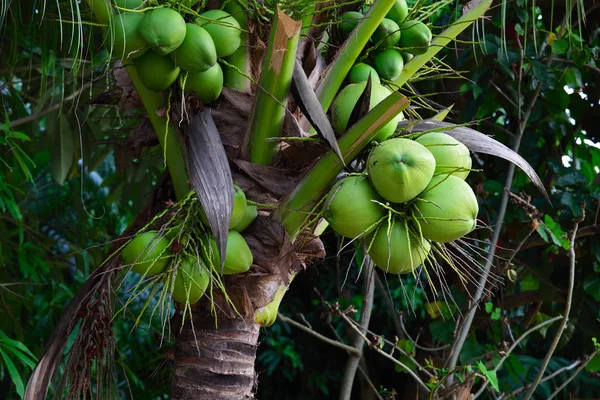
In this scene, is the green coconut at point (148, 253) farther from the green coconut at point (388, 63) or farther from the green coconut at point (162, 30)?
the green coconut at point (388, 63)

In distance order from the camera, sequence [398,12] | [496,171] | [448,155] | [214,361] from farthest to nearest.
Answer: [496,171], [398,12], [214,361], [448,155]

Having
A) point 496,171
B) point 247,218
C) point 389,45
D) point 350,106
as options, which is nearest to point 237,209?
point 247,218

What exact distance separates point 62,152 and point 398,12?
1.60m

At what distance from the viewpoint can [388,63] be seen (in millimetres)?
1359

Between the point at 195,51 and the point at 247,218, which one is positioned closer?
the point at 195,51

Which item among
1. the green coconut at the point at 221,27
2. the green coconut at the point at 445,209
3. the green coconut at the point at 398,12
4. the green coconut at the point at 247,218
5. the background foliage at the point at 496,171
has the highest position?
the green coconut at the point at 221,27

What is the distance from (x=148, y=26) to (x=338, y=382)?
3.04 metres

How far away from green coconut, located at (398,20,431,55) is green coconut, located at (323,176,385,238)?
392mm

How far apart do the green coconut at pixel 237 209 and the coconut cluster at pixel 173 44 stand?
0.22m

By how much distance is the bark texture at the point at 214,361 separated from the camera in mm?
1288

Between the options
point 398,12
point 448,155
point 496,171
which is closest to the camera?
point 448,155

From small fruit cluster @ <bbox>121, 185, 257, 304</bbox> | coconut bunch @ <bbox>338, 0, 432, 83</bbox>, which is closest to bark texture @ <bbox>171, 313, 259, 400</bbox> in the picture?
small fruit cluster @ <bbox>121, 185, 257, 304</bbox>

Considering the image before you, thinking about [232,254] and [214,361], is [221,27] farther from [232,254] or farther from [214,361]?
[214,361]

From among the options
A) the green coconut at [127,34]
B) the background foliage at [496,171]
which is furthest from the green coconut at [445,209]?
the background foliage at [496,171]
